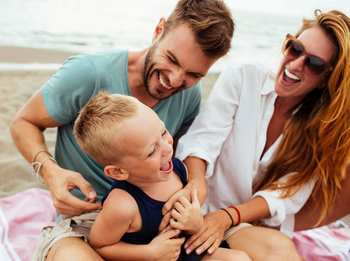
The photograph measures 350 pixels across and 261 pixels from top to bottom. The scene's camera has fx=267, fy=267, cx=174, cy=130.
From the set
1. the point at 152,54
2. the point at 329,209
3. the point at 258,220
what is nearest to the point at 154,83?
the point at 152,54

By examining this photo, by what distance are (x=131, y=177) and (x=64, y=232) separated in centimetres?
54

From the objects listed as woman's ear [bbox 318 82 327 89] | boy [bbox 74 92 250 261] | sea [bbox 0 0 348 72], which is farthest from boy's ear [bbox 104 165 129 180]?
sea [bbox 0 0 348 72]

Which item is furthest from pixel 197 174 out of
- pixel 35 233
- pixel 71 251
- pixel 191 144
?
pixel 35 233

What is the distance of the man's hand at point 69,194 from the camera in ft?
5.13

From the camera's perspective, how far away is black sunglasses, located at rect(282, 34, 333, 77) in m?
1.91

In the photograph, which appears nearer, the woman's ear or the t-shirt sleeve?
the t-shirt sleeve

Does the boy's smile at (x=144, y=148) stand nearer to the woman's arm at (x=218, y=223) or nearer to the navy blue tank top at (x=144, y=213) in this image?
the navy blue tank top at (x=144, y=213)

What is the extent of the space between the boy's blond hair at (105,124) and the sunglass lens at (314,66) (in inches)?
52.8

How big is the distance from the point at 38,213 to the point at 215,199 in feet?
5.47

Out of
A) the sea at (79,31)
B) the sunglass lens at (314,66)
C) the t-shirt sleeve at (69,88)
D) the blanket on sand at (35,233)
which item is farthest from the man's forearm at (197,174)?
the sea at (79,31)

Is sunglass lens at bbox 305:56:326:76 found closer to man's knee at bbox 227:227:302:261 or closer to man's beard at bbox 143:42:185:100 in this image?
man's beard at bbox 143:42:185:100

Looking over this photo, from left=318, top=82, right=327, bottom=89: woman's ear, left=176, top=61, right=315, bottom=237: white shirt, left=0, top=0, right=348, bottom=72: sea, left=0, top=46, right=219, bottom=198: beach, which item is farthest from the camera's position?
left=0, top=0, right=348, bottom=72: sea

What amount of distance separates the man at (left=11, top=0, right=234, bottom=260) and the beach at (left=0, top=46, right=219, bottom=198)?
4.26ft

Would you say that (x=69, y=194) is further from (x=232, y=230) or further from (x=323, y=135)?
(x=323, y=135)
